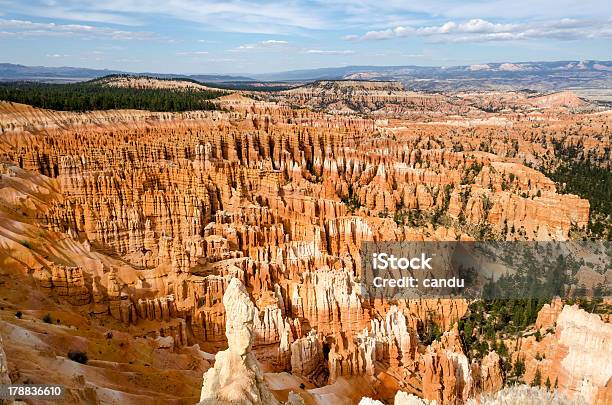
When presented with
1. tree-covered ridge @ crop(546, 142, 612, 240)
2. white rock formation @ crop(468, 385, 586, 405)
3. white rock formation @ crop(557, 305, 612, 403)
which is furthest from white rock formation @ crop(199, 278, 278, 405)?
tree-covered ridge @ crop(546, 142, 612, 240)

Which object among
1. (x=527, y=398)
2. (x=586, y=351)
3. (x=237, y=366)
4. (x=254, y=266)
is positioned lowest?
(x=586, y=351)

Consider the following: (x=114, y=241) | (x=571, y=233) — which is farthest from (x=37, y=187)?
(x=571, y=233)

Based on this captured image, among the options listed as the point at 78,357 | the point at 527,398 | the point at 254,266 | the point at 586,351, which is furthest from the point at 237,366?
the point at 254,266

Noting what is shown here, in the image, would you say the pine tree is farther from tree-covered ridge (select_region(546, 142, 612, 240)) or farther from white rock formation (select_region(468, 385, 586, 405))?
tree-covered ridge (select_region(546, 142, 612, 240))

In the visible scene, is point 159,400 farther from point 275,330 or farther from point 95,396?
point 275,330

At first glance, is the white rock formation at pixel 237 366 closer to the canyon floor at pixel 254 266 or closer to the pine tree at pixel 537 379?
the canyon floor at pixel 254 266

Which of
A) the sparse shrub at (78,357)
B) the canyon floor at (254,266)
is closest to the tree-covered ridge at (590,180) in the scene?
the canyon floor at (254,266)

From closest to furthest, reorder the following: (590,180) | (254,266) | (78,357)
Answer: (78,357) < (254,266) < (590,180)

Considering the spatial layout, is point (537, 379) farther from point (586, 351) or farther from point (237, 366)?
point (237, 366)
